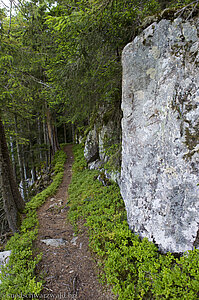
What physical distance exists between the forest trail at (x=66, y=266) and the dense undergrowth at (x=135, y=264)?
0.35 metres

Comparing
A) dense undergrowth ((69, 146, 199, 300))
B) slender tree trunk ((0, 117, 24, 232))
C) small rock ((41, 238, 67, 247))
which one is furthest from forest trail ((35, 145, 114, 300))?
slender tree trunk ((0, 117, 24, 232))

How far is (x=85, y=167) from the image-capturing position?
38.7 ft

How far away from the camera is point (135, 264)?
3250mm

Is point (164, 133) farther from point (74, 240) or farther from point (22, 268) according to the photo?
point (22, 268)

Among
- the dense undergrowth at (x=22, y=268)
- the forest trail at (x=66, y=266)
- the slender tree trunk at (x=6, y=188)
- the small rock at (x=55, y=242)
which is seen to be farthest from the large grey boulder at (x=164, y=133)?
the slender tree trunk at (x=6, y=188)

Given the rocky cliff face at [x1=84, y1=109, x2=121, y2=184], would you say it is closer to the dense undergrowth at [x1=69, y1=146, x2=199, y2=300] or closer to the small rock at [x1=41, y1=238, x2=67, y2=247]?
the dense undergrowth at [x1=69, y1=146, x2=199, y2=300]

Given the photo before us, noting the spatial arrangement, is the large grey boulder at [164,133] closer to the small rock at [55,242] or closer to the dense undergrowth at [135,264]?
the dense undergrowth at [135,264]

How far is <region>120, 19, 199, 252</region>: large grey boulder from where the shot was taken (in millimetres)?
3033

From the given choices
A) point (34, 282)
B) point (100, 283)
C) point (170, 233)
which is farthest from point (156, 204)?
point (34, 282)

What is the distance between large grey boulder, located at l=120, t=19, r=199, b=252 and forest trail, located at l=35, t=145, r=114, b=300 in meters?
1.61

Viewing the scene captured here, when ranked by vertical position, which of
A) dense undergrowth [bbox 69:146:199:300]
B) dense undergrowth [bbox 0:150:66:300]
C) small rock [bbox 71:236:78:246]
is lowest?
small rock [bbox 71:236:78:246]

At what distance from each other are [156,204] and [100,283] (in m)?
2.31

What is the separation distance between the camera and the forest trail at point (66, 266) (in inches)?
131

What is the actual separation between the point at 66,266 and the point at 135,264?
203 cm
